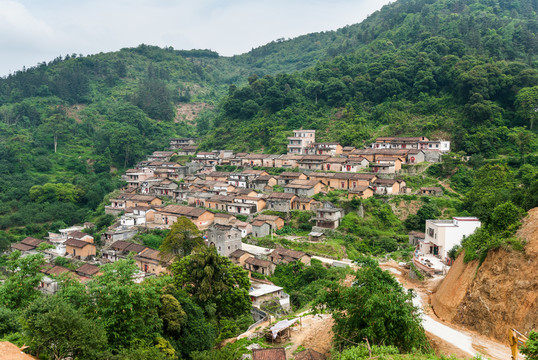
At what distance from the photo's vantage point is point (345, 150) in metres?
41.5

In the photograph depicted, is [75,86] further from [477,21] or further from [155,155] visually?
[477,21]

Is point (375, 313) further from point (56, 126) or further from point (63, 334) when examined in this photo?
point (56, 126)

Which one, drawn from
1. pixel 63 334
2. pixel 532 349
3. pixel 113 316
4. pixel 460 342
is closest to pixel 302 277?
pixel 460 342

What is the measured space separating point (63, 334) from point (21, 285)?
18.0 ft

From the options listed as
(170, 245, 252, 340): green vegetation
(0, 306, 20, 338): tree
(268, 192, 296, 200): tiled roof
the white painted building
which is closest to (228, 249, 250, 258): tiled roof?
the white painted building

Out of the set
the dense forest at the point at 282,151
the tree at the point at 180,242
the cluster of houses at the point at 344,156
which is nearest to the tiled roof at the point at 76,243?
the dense forest at the point at 282,151

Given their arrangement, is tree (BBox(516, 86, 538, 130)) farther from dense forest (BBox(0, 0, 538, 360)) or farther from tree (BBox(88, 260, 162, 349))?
tree (BBox(88, 260, 162, 349))

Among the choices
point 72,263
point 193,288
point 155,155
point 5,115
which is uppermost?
point 5,115

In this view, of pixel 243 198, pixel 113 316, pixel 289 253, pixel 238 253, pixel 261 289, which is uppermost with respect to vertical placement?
pixel 243 198

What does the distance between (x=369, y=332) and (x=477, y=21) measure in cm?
6469

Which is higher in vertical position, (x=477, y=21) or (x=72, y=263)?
(x=477, y=21)

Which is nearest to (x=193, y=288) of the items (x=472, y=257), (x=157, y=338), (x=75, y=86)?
(x=157, y=338)

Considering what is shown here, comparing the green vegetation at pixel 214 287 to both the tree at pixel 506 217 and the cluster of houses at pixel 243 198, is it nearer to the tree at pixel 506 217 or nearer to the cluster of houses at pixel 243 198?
the cluster of houses at pixel 243 198

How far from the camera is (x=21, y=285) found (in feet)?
46.1
